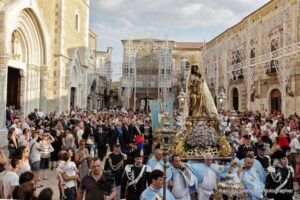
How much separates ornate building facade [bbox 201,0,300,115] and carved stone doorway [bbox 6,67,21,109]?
13719mm

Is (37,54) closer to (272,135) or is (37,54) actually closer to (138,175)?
(272,135)

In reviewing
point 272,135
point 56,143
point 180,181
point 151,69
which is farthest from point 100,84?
point 180,181

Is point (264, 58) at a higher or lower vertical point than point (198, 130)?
higher

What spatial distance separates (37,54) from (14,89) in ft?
6.84

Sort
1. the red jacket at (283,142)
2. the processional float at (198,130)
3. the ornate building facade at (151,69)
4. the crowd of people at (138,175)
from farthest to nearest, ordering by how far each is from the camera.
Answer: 1. the ornate building facade at (151,69)
2. the processional float at (198,130)
3. the red jacket at (283,142)
4. the crowd of people at (138,175)

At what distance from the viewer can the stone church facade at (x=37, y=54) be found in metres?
13.4

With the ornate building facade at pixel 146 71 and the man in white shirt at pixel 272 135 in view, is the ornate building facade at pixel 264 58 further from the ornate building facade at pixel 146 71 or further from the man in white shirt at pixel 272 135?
the man in white shirt at pixel 272 135

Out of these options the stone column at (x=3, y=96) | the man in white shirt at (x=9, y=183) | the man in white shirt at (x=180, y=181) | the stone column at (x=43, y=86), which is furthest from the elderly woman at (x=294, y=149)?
the stone column at (x=43, y=86)

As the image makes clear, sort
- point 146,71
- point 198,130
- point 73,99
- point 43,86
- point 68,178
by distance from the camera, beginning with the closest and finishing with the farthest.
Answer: point 68,178
point 198,130
point 43,86
point 73,99
point 146,71

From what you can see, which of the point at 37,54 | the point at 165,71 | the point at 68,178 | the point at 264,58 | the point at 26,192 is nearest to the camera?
the point at 26,192

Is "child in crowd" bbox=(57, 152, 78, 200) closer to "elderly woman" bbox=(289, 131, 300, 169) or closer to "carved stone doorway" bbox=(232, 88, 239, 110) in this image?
"elderly woman" bbox=(289, 131, 300, 169)

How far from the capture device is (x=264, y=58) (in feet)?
74.8

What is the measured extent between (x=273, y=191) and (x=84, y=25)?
20554mm

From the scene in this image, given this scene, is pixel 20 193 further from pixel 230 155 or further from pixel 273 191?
pixel 230 155
